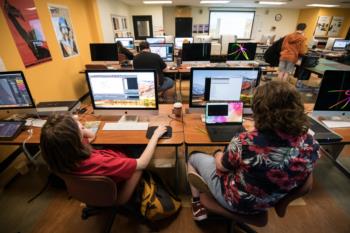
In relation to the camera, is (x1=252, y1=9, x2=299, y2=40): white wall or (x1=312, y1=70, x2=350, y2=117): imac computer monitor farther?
(x1=252, y1=9, x2=299, y2=40): white wall

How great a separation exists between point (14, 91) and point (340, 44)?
9560 millimetres

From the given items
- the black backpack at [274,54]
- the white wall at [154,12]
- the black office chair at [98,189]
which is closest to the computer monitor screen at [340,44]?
the black backpack at [274,54]

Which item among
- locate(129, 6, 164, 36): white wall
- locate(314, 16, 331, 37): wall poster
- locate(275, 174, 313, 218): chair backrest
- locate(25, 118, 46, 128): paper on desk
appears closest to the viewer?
locate(275, 174, 313, 218): chair backrest

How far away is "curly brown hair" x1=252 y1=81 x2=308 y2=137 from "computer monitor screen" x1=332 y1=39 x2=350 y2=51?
842cm

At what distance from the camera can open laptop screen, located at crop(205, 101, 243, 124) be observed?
153cm

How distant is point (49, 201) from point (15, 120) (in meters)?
0.83

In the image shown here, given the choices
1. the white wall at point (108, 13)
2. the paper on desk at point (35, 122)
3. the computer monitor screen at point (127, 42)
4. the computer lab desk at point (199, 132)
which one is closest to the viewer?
the computer lab desk at point (199, 132)

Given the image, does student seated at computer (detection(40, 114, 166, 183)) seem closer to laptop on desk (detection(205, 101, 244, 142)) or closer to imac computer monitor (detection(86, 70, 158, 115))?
imac computer monitor (detection(86, 70, 158, 115))

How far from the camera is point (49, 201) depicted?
1721 mm

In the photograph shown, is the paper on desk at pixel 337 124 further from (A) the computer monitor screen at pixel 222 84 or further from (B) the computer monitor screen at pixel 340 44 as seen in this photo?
(B) the computer monitor screen at pixel 340 44

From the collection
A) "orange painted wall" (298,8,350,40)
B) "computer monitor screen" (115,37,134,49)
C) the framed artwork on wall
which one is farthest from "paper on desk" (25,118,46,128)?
"orange painted wall" (298,8,350,40)

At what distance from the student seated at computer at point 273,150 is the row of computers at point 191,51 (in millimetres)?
3073

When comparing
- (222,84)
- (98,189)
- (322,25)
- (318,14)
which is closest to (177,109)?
(222,84)

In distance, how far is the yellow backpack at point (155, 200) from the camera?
1376 millimetres
